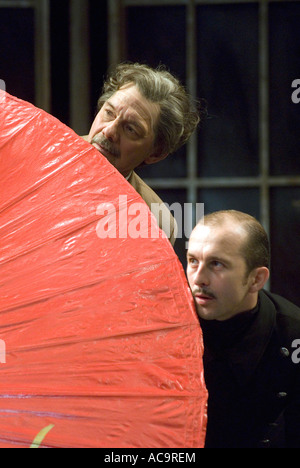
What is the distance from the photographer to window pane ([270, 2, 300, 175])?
2.74 meters

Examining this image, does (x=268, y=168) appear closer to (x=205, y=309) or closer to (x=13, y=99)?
(x=205, y=309)

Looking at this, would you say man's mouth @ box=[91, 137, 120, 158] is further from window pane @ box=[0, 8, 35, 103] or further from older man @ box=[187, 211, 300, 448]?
window pane @ box=[0, 8, 35, 103]

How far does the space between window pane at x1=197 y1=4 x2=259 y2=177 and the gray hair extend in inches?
37.8

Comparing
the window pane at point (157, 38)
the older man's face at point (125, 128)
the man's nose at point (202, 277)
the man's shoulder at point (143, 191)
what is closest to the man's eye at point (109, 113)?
the older man's face at point (125, 128)

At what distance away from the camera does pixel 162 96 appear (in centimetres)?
171

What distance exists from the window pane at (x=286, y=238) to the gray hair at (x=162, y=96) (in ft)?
3.45

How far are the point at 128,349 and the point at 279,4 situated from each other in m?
2.05

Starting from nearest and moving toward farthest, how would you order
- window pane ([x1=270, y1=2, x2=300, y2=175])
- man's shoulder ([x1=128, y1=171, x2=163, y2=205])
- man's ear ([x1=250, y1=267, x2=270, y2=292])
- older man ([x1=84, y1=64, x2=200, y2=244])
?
man's ear ([x1=250, y1=267, x2=270, y2=292])
older man ([x1=84, y1=64, x2=200, y2=244])
man's shoulder ([x1=128, y1=171, x2=163, y2=205])
window pane ([x1=270, y1=2, x2=300, y2=175])

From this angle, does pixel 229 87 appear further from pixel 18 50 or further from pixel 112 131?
pixel 112 131

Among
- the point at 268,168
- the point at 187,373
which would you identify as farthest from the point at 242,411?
the point at 268,168

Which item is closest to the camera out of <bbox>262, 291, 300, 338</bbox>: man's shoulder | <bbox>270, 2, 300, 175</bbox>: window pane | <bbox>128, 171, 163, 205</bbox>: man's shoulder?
<bbox>262, 291, 300, 338</bbox>: man's shoulder

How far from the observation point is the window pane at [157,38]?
9.09ft

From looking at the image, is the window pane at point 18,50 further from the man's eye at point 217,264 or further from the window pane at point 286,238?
the man's eye at point 217,264

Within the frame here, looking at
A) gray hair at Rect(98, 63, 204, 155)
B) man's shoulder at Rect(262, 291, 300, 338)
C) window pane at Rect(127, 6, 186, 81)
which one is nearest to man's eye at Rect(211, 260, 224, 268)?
man's shoulder at Rect(262, 291, 300, 338)
